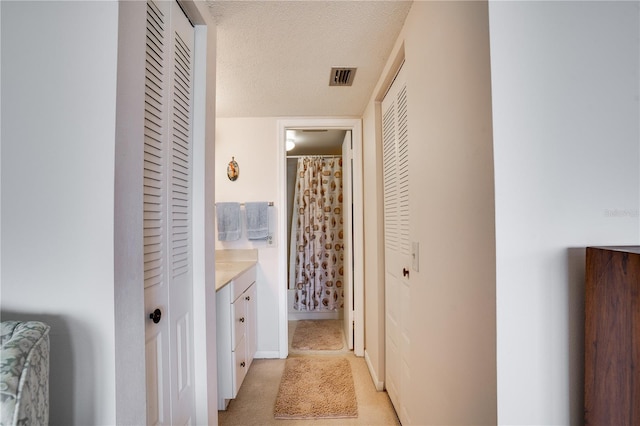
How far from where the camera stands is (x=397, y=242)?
5.89ft

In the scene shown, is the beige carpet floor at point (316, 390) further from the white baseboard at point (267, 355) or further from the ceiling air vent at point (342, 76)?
the ceiling air vent at point (342, 76)

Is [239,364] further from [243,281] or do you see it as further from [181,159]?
[181,159]

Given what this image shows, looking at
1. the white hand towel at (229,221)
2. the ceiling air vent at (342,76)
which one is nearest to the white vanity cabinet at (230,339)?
the white hand towel at (229,221)

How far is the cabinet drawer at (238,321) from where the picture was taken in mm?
1925

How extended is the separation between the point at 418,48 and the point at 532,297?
1018 mm

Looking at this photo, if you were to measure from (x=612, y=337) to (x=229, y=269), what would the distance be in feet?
7.03

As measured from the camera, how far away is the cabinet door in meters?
2.38

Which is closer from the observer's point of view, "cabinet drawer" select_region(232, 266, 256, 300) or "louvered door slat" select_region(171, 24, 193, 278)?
→ "louvered door slat" select_region(171, 24, 193, 278)

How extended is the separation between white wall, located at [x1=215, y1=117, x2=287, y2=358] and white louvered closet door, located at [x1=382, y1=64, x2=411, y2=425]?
1.08 metres

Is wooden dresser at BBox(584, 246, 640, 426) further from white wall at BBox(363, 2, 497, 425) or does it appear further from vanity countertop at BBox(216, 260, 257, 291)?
vanity countertop at BBox(216, 260, 257, 291)

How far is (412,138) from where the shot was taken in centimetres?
133

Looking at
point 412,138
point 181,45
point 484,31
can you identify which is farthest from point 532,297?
point 181,45

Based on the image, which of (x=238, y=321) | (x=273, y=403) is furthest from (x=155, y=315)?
(x=273, y=403)

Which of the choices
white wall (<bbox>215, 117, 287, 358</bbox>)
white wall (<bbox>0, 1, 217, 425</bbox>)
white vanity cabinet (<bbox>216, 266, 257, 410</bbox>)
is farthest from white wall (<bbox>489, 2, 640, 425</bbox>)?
white wall (<bbox>215, 117, 287, 358</bbox>)
